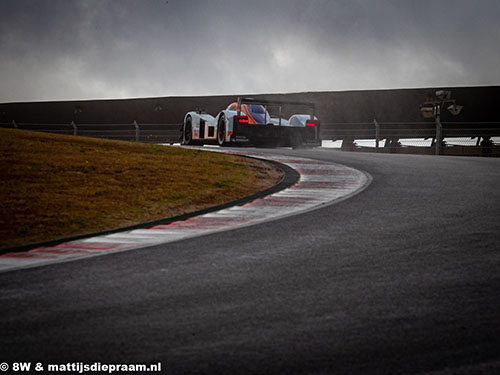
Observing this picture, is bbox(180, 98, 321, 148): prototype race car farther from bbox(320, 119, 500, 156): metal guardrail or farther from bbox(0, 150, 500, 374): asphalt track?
bbox(0, 150, 500, 374): asphalt track

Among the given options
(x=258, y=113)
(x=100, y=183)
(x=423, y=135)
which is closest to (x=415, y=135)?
(x=423, y=135)

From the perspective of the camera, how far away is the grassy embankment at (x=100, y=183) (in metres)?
6.42

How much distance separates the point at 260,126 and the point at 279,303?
51.6 ft

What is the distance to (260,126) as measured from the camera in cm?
1895

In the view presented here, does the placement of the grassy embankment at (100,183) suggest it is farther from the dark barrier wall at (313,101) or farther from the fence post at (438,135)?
the dark barrier wall at (313,101)

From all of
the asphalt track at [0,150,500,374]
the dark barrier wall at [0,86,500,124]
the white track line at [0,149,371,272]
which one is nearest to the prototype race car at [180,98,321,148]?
Answer: the dark barrier wall at [0,86,500,124]

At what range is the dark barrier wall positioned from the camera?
2445 centimetres

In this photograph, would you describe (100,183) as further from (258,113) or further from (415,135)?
(415,135)

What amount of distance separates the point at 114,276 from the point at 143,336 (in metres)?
1.24

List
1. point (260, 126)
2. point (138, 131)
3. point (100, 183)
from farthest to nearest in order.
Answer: point (138, 131), point (260, 126), point (100, 183)

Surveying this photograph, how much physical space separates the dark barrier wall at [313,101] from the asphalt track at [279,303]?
20247 mm

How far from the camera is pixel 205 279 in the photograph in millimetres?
3963

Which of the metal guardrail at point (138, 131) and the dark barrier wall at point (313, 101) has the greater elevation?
the dark barrier wall at point (313, 101)

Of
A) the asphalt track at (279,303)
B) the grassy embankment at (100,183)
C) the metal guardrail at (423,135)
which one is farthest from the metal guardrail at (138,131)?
the asphalt track at (279,303)
